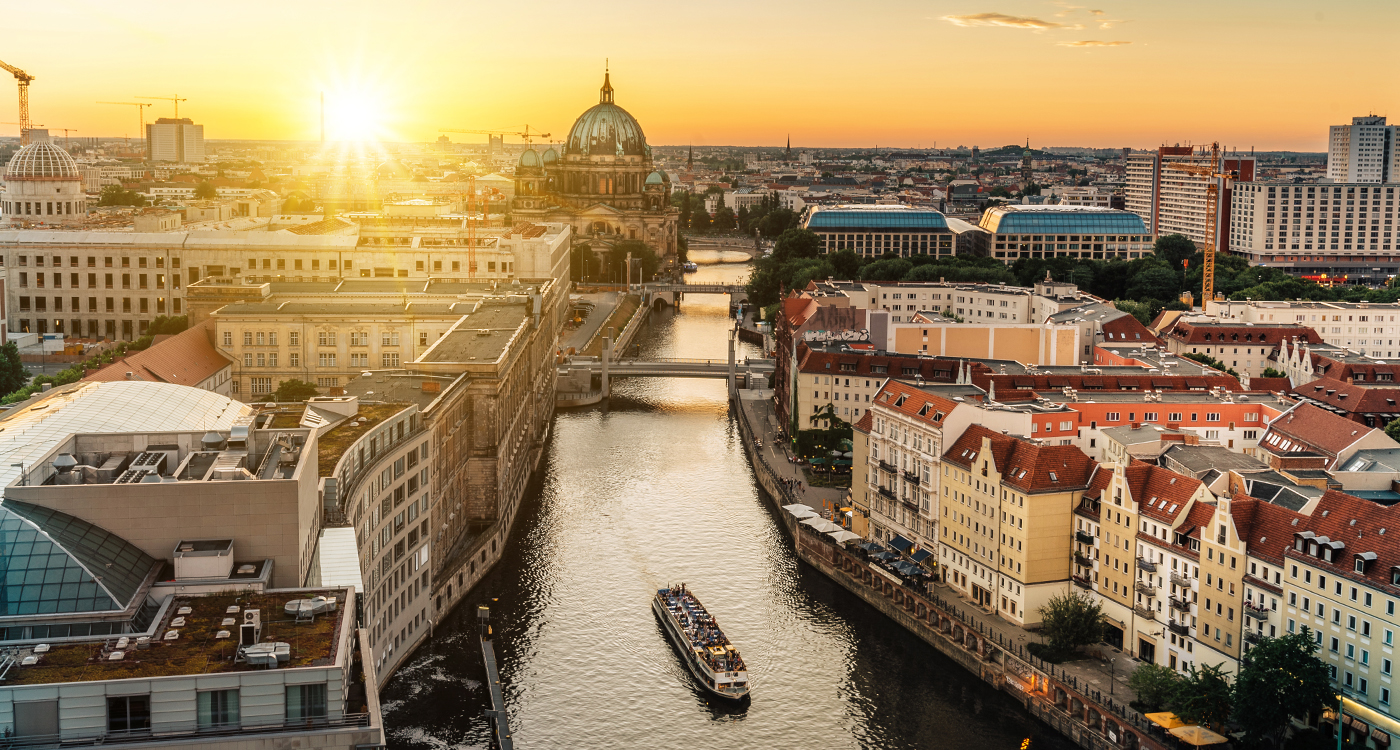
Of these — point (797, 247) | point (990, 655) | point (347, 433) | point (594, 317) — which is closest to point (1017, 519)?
point (990, 655)

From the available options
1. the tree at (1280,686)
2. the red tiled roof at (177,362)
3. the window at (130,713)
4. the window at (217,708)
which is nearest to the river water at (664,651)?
the tree at (1280,686)

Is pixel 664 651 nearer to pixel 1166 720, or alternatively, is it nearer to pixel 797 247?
pixel 1166 720

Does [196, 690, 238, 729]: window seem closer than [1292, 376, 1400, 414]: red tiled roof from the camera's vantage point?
Yes

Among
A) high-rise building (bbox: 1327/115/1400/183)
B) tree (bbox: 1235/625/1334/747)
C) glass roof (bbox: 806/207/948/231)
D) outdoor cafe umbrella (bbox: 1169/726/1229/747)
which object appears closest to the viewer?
tree (bbox: 1235/625/1334/747)

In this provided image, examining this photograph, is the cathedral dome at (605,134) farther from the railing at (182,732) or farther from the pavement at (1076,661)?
the railing at (182,732)

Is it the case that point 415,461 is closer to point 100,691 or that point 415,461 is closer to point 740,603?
point 740,603

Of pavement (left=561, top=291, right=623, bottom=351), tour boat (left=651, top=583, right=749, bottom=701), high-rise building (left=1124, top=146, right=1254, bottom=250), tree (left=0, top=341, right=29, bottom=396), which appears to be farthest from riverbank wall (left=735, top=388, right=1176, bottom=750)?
high-rise building (left=1124, top=146, right=1254, bottom=250)

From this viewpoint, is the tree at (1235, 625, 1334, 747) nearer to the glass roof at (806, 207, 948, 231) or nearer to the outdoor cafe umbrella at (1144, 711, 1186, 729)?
the outdoor cafe umbrella at (1144, 711, 1186, 729)
